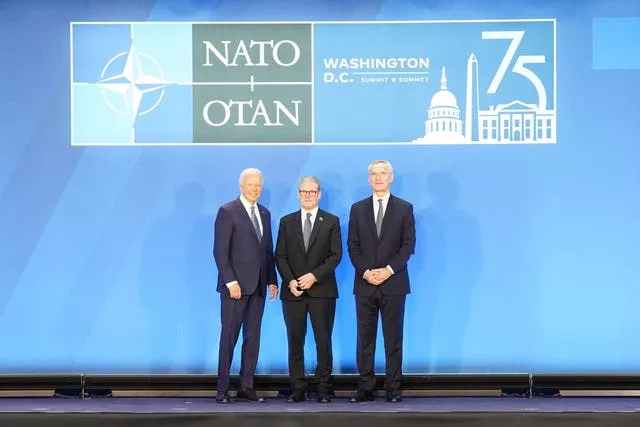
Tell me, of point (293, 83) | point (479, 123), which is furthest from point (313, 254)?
point (479, 123)

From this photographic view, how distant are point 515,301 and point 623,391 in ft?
3.19

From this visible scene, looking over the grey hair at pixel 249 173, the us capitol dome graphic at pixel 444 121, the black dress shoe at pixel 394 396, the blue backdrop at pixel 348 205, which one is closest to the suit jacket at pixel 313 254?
the grey hair at pixel 249 173

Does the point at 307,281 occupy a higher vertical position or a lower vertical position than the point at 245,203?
lower

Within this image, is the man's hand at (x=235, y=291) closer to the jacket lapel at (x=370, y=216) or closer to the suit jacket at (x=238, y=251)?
the suit jacket at (x=238, y=251)

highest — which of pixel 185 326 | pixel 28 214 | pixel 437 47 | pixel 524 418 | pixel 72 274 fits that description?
pixel 437 47

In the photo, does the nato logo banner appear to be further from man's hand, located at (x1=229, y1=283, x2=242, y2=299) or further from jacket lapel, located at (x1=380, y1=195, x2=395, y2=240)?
man's hand, located at (x1=229, y1=283, x2=242, y2=299)

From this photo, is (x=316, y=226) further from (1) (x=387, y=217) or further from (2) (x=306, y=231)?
(1) (x=387, y=217)

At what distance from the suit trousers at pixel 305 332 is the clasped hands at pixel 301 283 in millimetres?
81

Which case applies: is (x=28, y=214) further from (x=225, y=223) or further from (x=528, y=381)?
(x=528, y=381)

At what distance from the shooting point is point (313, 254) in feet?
19.2

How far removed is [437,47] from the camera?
20.9ft

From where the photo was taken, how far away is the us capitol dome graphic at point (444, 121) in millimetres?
6340

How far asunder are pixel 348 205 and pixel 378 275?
2.65ft

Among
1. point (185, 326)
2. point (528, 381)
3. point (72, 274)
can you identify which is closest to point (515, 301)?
point (528, 381)
